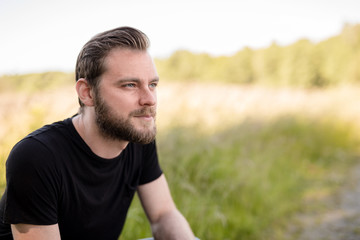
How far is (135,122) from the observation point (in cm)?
156

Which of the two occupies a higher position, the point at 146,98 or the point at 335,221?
the point at 146,98

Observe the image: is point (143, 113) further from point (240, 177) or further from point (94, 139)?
point (240, 177)

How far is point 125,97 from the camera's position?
152cm

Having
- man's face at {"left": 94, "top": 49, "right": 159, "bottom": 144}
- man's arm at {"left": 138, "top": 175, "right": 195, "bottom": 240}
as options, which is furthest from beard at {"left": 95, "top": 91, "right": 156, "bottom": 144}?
man's arm at {"left": 138, "top": 175, "right": 195, "bottom": 240}

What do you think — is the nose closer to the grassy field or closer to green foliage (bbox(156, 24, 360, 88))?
the grassy field

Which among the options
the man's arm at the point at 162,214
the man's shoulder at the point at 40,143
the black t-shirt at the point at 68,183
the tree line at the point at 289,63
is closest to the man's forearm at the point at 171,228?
the man's arm at the point at 162,214

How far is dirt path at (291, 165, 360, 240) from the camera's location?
11.5 ft

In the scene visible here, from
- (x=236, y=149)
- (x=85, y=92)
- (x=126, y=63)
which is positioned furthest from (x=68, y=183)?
(x=236, y=149)

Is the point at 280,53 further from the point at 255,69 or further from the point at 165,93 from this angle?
the point at 165,93

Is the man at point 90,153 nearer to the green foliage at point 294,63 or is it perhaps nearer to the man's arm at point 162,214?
the man's arm at point 162,214

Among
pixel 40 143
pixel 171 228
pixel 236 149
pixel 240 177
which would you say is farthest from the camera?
pixel 236 149

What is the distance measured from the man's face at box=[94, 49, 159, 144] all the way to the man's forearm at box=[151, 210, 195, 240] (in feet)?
1.77

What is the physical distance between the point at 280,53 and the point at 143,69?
57.3 ft

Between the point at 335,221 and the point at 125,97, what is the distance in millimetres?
3500
